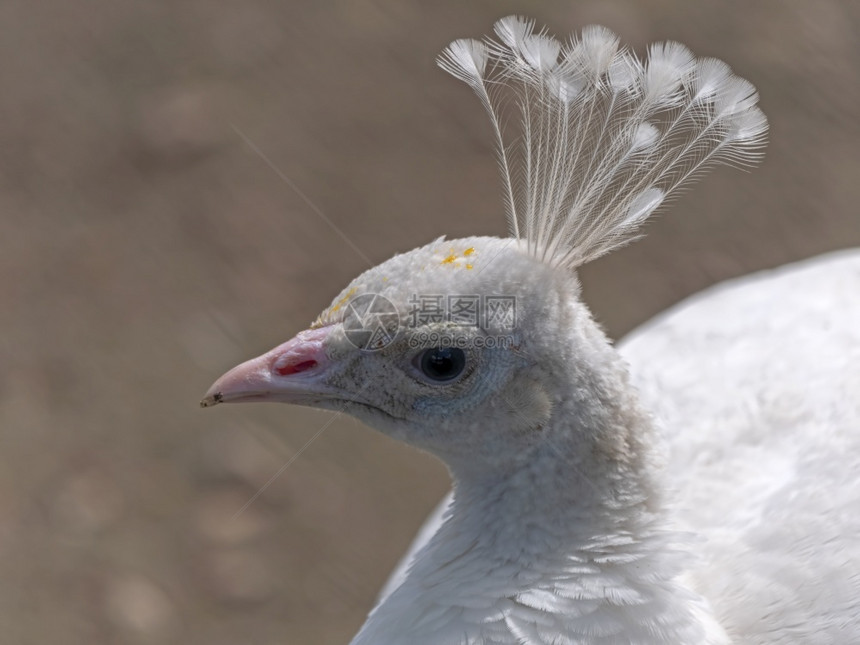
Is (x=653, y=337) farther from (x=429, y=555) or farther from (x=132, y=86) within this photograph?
(x=132, y=86)

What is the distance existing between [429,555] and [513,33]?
3.06 ft

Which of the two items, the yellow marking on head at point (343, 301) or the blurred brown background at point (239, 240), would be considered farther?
the blurred brown background at point (239, 240)

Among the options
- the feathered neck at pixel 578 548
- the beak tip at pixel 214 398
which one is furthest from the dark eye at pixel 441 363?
the beak tip at pixel 214 398

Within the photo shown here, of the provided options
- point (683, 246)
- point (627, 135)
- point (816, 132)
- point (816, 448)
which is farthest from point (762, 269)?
point (627, 135)

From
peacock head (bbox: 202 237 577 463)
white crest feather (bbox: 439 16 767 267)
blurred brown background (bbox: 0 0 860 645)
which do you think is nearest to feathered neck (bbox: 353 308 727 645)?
peacock head (bbox: 202 237 577 463)

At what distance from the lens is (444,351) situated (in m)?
1.79

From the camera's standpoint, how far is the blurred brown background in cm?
369

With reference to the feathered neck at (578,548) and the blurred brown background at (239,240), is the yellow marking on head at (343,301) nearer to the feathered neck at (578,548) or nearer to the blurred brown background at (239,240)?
the feathered neck at (578,548)

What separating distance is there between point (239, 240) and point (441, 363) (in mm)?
2956

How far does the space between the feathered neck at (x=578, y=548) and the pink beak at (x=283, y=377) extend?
0.32 meters

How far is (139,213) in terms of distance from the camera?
15.2ft

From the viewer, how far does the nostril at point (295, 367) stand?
186cm
